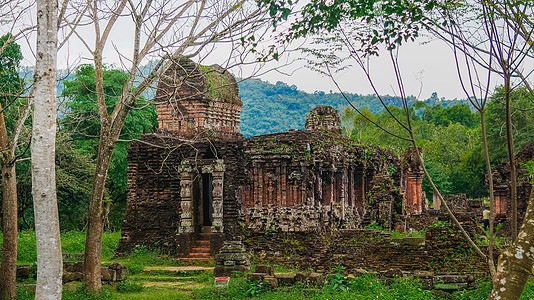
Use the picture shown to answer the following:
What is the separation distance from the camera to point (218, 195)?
17453mm

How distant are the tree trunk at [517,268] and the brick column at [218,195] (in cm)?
1265

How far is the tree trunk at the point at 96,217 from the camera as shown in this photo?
1046 cm

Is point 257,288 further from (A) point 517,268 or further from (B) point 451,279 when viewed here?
(A) point 517,268

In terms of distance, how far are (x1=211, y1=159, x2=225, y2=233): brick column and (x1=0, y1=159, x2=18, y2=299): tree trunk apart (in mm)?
7720

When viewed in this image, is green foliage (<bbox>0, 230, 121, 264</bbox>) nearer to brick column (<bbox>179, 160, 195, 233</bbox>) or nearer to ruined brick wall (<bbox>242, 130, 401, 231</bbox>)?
brick column (<bbox>179, 160, 195, 233</bbox>)

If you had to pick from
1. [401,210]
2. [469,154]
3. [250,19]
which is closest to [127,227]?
[401,210]

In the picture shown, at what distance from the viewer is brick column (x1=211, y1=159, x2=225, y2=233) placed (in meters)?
17.3

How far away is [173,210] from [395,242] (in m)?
7.98

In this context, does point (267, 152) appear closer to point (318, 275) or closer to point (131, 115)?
point (318, 275)

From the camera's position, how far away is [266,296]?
10.5m

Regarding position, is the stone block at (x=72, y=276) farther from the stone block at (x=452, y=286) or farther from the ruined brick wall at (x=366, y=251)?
the stone block at (x=452, y=286)

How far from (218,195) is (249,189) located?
0.98 m

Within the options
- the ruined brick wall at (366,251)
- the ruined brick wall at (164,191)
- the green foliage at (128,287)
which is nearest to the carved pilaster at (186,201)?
the ruined brick wall at (164,191)

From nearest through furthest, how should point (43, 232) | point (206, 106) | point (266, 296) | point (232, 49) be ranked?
point (43, 232) → point (232, 49) → point (266, 296) → point (206, 106)
